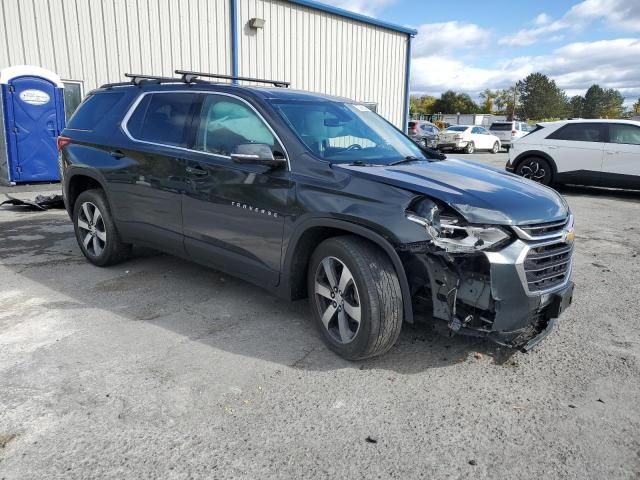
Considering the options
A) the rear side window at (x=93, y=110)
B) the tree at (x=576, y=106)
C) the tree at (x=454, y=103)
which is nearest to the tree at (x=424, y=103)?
the tree at (x=454, y=103)

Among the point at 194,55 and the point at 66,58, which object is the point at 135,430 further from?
the point at 194,55

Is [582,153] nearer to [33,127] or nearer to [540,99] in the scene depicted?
[33,127]

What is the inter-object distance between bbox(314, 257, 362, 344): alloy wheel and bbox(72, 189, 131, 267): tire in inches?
99.7

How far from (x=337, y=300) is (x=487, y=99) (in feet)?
367

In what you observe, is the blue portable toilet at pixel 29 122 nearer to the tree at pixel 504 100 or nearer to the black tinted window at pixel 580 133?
the black tinted window at pixel 580 133

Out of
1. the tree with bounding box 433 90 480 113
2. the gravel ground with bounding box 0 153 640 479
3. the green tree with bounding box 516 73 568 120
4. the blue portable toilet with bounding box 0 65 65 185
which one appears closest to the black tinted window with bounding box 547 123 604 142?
the gravel ground with bounding box 0 153 640 479

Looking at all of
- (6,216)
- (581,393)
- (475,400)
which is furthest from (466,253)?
(6,216)

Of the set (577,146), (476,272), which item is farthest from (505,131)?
(476,272)

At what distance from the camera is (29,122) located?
10078 millimetres

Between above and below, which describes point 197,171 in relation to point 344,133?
below

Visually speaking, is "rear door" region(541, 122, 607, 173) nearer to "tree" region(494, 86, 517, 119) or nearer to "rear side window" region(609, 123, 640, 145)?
"rear side window" region(609, 123, 640, 145)

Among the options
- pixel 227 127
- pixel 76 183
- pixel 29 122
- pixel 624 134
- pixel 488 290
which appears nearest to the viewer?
pixel 488 290

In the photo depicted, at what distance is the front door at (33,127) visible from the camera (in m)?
9.85

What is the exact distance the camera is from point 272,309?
4250mm
